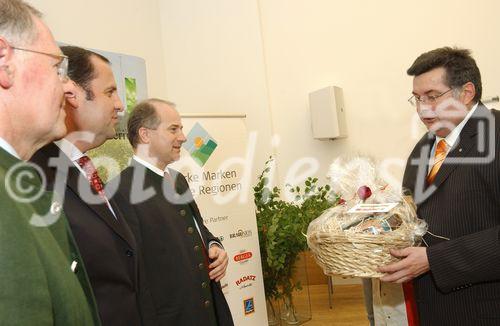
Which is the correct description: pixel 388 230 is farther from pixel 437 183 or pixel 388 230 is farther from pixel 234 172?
pixel 234 172

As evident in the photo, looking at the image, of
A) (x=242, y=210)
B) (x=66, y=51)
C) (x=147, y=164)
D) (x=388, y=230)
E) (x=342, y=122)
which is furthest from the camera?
(x=342, y=122)

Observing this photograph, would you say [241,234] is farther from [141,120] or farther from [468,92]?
[468,92]

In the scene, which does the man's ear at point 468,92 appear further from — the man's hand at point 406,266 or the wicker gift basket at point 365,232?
the man's hand at point 406,266

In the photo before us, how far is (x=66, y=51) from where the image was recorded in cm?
164

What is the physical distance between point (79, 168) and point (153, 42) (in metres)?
3.86

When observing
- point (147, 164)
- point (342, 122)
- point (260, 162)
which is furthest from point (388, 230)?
point (260, 162)

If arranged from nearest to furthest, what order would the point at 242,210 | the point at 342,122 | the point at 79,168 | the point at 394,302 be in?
1. the point at 79,168
2. the point at 394,302
3. the point at 242,210
4. the point at 342,122

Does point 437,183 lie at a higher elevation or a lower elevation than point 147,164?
lower

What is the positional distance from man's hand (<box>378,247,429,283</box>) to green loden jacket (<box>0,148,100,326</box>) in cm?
94

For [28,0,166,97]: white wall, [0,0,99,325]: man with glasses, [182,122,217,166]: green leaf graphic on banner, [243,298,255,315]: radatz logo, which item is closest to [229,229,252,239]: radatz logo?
[243,298,255,315]: radatz logo

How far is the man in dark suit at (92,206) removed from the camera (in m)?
1.30

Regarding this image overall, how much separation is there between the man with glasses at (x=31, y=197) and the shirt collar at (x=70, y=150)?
536mm

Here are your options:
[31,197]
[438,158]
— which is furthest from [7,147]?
[438,158]

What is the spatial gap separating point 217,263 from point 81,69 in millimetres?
1039
